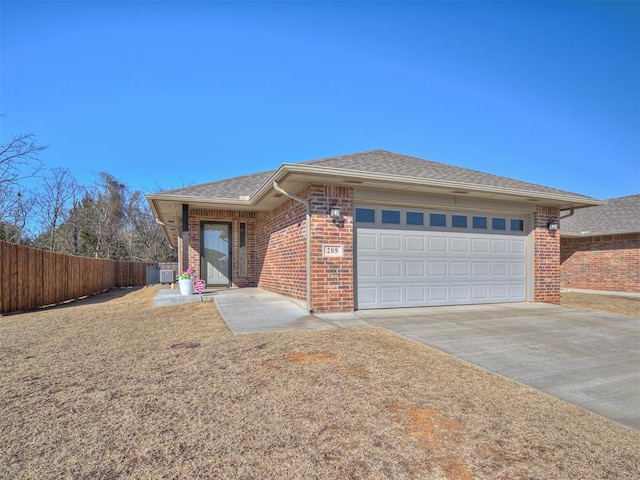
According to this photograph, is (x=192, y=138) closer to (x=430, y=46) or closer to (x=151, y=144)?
(x=151, y=144)

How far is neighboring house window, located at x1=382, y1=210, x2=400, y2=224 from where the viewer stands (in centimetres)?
798

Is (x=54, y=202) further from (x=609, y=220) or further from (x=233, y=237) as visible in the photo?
(x=609, y=220)

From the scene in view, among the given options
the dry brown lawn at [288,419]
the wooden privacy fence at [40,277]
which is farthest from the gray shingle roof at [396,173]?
the wooden privacy fence at [40,277]

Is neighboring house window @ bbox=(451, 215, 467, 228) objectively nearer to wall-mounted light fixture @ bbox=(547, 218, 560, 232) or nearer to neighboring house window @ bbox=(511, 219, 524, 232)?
neighboring house window @ bbox=(511, 219, 524, 232)

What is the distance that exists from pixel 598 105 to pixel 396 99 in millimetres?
7141

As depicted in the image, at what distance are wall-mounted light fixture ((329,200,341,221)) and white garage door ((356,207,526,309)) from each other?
651 mm

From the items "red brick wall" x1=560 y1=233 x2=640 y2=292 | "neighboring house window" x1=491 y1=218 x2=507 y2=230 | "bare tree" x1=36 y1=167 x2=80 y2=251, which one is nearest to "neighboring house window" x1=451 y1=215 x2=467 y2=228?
"neighboring house window" x1=491 y1=218 x2=507 y2=230

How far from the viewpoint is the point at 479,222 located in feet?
29.4

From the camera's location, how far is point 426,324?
633 cm

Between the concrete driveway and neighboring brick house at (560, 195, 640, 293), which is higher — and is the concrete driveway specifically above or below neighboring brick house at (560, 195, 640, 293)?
below

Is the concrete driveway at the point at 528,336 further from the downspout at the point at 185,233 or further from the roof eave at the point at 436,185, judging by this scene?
the roof eave at the point at 436,185

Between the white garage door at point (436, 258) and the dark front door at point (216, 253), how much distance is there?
5.98m

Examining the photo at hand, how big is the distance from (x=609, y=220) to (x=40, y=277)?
21970mm

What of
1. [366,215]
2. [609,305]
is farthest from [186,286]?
[609,305]
